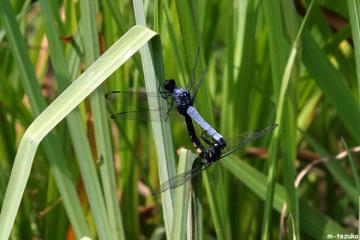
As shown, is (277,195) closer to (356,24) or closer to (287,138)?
(287,138)

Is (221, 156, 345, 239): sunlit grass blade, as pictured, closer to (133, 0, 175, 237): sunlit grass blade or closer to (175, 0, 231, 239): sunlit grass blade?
(175, 0, 231, 239): sunlit grass blade

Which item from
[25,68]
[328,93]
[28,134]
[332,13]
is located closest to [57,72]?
[25,68]

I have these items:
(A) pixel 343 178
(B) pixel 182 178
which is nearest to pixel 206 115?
(B) pixel 182 178

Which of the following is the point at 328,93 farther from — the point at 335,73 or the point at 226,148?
the point at 226,148

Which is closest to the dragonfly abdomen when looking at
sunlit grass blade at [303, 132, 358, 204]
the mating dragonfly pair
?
the mating dragonfly pair

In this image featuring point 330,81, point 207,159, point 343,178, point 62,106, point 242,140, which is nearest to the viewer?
point 62,106

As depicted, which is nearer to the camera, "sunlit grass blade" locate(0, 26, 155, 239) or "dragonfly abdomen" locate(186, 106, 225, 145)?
"sunlit grass blade" locate(0, 26, 155, 239)

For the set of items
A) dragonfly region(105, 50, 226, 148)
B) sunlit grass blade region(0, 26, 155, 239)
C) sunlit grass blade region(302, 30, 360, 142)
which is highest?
sunlit grass blade region(302, 30, 360, 142)
